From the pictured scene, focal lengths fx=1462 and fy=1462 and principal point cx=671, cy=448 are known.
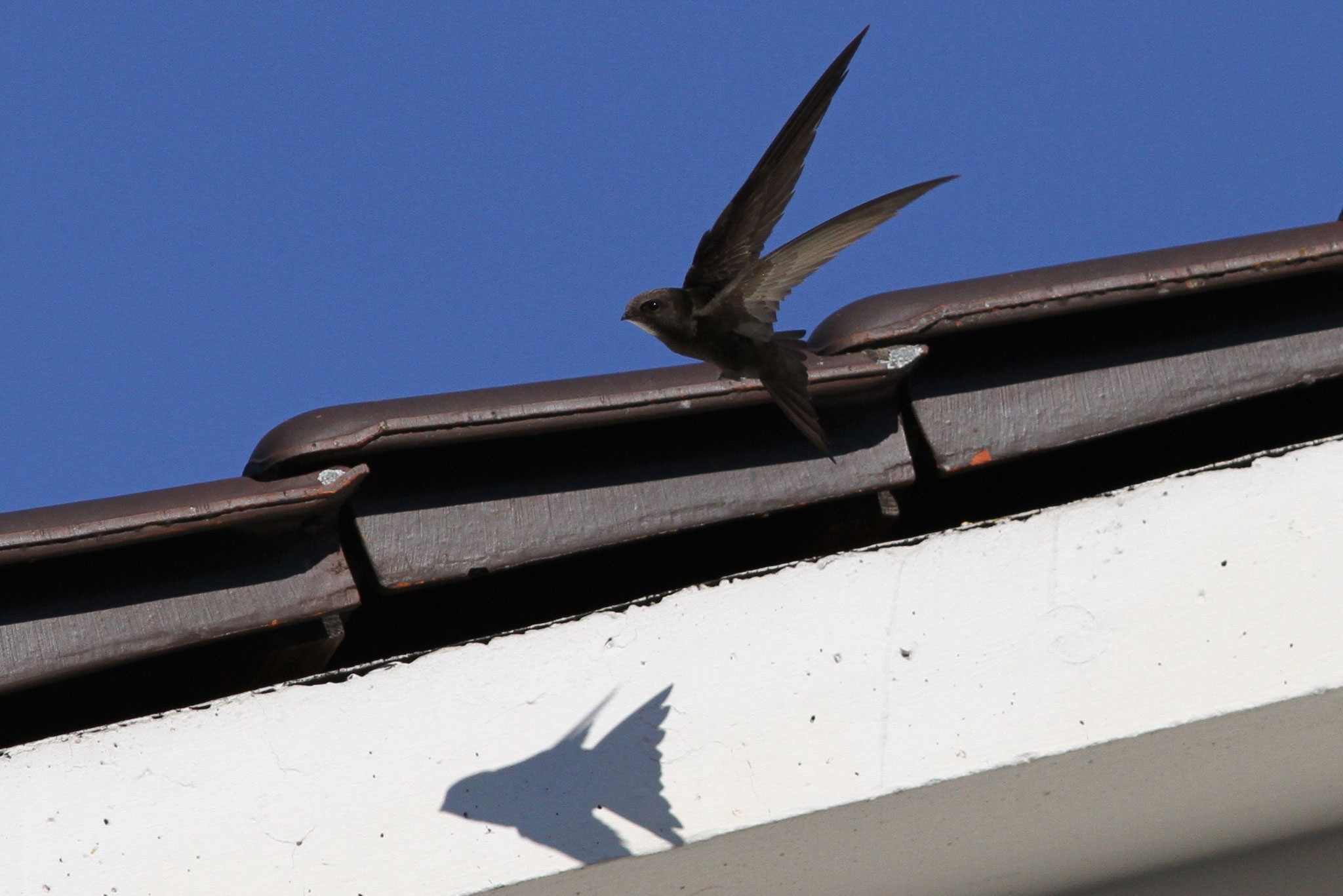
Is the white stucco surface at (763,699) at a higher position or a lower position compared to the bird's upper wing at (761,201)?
lower

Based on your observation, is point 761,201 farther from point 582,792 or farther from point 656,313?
point 582,792

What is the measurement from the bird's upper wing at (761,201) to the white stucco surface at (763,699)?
367mm

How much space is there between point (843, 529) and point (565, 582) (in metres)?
0.35

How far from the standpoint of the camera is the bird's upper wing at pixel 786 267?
173 cm

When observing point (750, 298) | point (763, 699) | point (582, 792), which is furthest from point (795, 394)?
point (582, 792)

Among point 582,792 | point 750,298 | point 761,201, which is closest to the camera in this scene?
point 582,792

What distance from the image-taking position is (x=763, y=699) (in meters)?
1.64

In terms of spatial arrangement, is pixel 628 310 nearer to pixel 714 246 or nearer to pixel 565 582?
pixel 714 246

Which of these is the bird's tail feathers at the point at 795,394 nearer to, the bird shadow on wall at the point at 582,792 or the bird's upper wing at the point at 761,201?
the bird's upper wing at the point at 761,201

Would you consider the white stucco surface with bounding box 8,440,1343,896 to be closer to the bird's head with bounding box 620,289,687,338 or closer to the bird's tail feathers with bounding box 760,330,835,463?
the bird's tail feathers with bounding box 760,330,835,463

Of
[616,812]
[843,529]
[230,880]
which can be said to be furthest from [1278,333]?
[230,880]

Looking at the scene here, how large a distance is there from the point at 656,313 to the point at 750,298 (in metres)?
0.13

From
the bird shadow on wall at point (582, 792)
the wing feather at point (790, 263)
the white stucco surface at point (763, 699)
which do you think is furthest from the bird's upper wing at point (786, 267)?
the bird shadow on wall at point (582, 792)

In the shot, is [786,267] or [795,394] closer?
[795,394]
